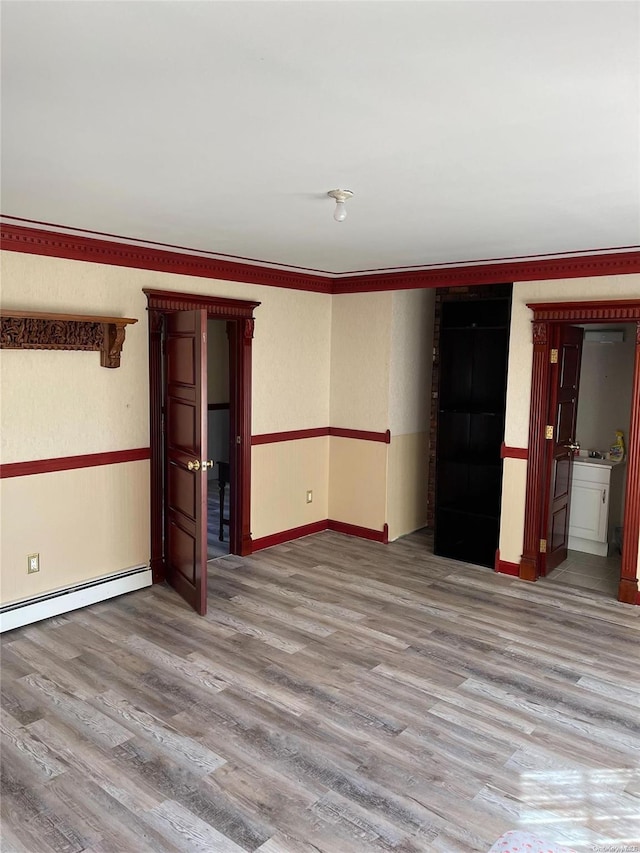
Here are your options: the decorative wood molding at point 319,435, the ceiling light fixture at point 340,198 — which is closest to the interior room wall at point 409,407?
the decorative wood molding at point 319,435

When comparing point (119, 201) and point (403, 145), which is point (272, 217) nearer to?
point (119, 201)

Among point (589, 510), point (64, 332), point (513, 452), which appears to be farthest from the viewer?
point (589, 510)

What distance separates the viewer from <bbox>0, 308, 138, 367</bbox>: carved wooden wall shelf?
3.60 metres

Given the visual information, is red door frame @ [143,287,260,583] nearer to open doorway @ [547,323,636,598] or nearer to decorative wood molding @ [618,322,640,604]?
open doorway @ [547,323,636,598]

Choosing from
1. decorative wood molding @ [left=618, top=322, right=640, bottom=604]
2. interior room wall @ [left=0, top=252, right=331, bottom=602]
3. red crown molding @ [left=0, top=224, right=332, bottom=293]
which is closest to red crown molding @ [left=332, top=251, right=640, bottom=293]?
red crown molding @ [left=0, top=224, right=332, bottom=293]

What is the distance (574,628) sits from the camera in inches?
157

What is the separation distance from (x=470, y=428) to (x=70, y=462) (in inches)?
131

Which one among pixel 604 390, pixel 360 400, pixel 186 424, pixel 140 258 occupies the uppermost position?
pixel 140 258

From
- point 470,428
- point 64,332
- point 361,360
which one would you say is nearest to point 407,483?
point 470,428

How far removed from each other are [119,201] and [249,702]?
2.55m

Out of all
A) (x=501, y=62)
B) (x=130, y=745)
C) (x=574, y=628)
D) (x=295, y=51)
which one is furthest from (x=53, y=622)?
→ (x=501, y=62)

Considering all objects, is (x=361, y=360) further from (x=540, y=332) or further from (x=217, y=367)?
(x=217, y=367)

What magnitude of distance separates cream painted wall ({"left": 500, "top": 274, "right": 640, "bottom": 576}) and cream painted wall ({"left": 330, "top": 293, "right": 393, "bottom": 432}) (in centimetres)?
113

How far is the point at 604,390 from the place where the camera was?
5.50 meters
